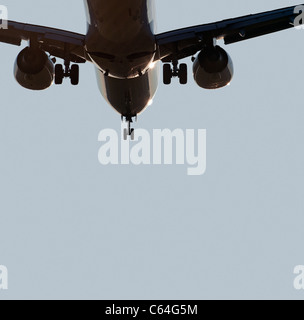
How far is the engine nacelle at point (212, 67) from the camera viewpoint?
94.5ft

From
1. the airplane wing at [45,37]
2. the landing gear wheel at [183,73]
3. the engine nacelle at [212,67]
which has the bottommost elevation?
the engine nacelle at [212,67]

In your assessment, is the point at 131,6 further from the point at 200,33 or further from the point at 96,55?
the point at 200,33

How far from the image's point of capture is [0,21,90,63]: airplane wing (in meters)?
29.8

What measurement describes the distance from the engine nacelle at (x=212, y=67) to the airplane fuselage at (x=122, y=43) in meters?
1.88

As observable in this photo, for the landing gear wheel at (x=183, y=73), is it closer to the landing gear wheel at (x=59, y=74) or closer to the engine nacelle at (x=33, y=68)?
the landing gear wheel at (x=59, y=74)

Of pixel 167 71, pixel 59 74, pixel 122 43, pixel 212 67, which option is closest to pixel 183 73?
pixel 167 71

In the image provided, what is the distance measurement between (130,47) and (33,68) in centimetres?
433

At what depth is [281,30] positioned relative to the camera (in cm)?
3112

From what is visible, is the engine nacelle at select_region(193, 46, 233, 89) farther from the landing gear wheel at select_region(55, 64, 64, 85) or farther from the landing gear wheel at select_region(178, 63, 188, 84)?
the landing gear wheel at select_region(55, 64, 64, 85)

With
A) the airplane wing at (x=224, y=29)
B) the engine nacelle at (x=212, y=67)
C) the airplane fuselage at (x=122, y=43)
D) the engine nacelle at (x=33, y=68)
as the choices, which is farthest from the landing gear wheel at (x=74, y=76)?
the engine nacelle at (x=212, y=67)

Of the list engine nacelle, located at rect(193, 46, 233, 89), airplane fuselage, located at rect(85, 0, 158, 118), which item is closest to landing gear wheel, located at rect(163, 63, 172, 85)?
airplane fuselage, located at rect(85, 0, 158, 118)

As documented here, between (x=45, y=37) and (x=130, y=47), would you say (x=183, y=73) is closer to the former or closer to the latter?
(x=130, y=47)
